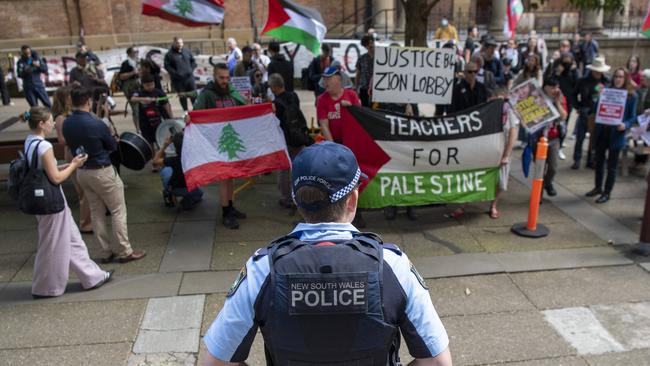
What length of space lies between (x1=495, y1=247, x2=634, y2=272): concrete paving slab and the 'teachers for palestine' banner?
1057mm

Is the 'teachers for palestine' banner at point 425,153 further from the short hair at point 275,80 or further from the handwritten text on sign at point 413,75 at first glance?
the short hair at point 275,80

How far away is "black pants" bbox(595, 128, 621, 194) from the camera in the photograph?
23.6 ft

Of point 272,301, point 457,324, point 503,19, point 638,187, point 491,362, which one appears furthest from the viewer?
point 503,19

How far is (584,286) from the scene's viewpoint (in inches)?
198

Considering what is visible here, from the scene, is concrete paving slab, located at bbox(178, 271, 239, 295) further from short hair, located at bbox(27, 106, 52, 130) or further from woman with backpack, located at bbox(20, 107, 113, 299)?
short hair, located at bbox(27, 106, 52, 130)

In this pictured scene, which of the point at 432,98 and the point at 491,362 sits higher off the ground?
the point at 432,98

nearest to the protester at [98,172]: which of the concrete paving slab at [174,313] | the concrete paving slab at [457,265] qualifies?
the concrete paving slab at [174,313]

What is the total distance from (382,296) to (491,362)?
102 inches

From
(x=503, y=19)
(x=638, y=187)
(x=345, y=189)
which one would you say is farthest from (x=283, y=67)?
(x=503, y=19)

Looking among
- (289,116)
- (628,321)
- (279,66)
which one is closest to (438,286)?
(628,321)

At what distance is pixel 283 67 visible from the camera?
1060 centimetres

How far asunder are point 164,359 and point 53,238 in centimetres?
157

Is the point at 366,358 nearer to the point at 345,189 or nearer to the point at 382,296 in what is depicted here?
the point at 382,296

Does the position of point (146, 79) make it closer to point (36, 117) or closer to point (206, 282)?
point (36, 117)
